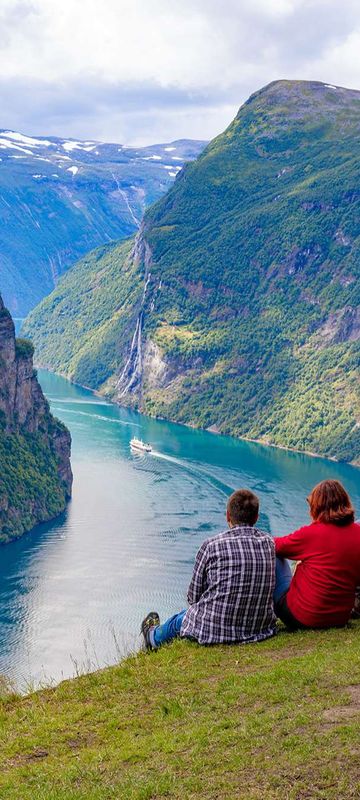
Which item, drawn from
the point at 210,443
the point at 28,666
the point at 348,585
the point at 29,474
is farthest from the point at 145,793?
the point at 210,443

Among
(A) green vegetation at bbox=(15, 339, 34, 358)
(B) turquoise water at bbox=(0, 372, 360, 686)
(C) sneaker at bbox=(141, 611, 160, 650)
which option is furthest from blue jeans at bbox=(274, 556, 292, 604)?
(A) green vegetation at bbox=(15, 339, 34, 358)

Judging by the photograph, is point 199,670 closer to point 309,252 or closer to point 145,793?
point 145,793

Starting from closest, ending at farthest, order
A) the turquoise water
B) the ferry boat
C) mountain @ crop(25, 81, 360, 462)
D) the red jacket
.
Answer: the red jacket → the turquoise water → the ferry boat → mountain @ crop(25, 81, 360, 462)

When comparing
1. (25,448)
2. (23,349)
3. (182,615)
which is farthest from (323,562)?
(23,349)

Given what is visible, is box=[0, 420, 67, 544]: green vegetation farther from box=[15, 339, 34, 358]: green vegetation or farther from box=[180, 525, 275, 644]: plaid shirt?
box=[180, 525, 275, 644]: plaid shirt

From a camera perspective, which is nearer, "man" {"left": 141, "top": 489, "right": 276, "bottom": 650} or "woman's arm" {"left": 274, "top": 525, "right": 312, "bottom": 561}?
"man" {"left": 141, "top": 489, "right": 276, "bottom": 650}

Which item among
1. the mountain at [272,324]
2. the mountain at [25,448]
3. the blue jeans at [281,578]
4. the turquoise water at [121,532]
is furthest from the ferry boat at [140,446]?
the blue jeans at [281,578]

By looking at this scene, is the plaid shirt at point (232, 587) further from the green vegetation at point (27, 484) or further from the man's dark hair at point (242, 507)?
the green vegetation at point (27, 484)
